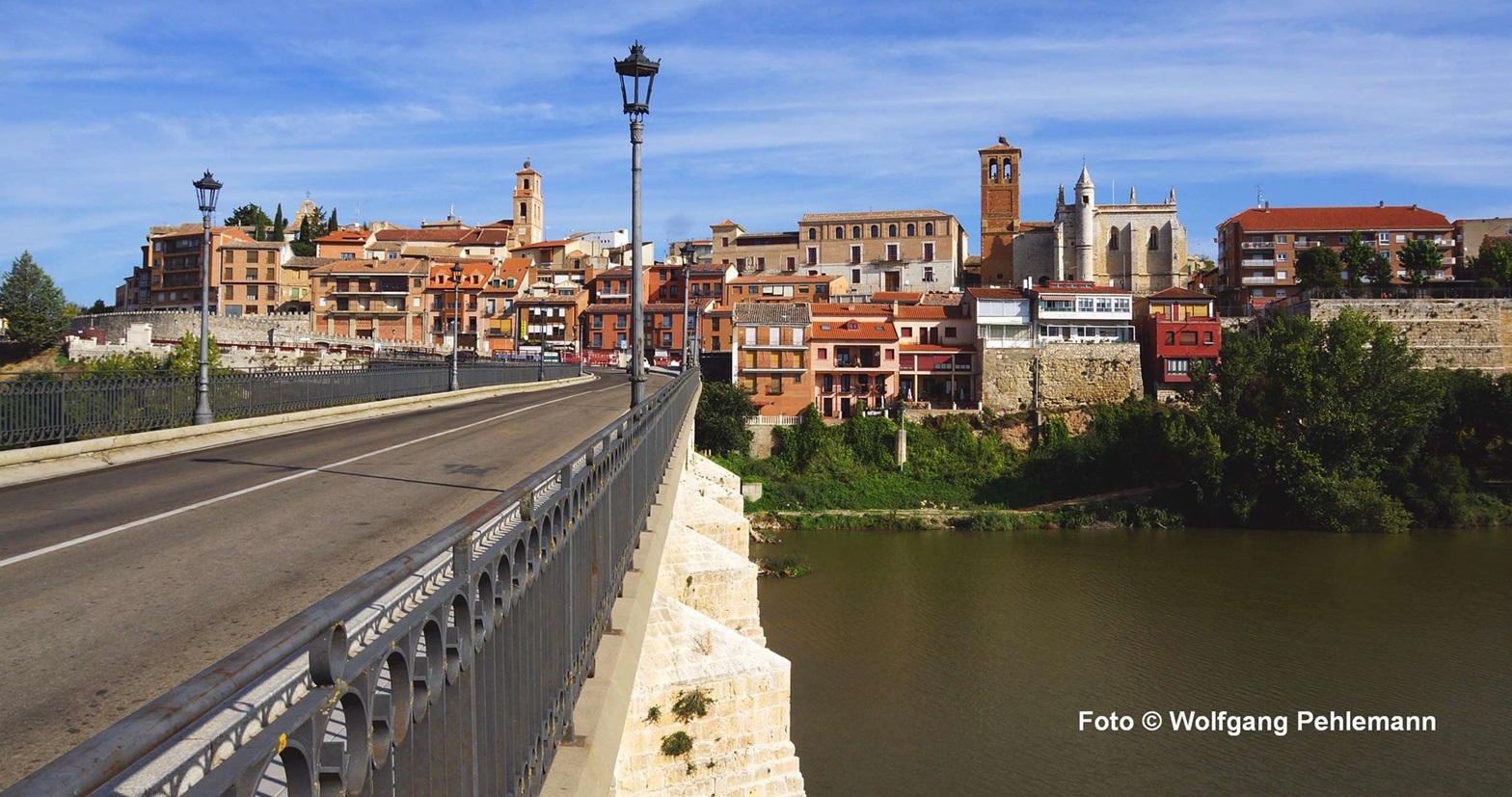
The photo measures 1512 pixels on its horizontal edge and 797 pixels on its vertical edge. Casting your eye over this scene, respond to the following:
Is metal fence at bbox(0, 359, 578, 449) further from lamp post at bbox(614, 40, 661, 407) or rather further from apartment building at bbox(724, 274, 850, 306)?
apartment building at bbox(724, 274, 850, 306)

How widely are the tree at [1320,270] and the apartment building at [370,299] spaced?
7448cm

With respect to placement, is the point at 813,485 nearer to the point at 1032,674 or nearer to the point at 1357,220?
the point at 1032,674

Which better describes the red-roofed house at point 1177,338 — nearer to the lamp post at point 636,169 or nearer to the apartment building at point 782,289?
the apartment building at point 782,289

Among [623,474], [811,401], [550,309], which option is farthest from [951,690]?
[550,309]

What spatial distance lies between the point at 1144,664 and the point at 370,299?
84.2 m

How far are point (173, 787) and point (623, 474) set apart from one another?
6690mm

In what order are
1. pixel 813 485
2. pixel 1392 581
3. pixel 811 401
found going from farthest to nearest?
1. pixel 811 401
2. pixel 813 485
3. pixel 1392 581

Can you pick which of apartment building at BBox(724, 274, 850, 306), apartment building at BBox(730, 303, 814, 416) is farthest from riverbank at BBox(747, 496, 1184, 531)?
apartment building at BBox(724, 274, 850, 306)

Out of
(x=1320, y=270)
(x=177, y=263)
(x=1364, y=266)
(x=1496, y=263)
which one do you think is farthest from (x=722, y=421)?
(x=177, y=263)

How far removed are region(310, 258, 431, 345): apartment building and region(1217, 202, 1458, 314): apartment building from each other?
71928 millimetres

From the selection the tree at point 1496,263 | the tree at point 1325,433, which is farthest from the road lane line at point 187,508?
the tree at point 1496,263

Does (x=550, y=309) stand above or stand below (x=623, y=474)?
above

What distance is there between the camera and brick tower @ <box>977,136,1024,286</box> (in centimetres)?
10269

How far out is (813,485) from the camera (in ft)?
180
